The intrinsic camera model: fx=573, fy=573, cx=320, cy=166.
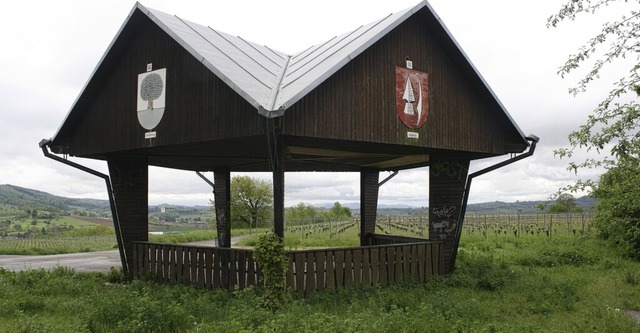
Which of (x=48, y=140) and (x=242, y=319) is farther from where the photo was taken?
(x=48, y=140)

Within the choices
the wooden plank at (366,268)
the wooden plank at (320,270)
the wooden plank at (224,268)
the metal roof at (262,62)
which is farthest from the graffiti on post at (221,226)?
the wooden plank at (320,270)

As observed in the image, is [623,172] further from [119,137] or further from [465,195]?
[119,137]

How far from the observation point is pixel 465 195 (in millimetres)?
16141

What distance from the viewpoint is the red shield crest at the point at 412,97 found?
1320 cm

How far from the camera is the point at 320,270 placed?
12133 millimetres

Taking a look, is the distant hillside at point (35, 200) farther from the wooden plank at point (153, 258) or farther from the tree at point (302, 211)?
the wooden plank at point (153, 258)

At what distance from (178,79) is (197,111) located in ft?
3.60

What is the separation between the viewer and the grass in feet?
27.3

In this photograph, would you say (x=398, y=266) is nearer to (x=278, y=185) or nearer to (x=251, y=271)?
(x=251, y=271)

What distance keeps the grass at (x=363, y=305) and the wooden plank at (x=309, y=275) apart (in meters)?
0.28

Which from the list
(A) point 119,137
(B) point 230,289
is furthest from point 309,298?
(A) point 119,137

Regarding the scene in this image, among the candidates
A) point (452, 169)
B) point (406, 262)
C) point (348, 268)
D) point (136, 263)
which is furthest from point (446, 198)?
point (136, 263)

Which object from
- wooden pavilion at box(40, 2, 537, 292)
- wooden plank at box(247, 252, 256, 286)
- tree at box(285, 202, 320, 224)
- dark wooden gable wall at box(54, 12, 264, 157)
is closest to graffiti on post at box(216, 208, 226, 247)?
wooden pavilion at box(40, 2, 537, 292)

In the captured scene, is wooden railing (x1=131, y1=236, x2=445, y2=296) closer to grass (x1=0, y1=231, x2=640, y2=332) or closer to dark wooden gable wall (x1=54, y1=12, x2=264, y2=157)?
grass (x1=0, y1=231, x2=640, y2=332)
